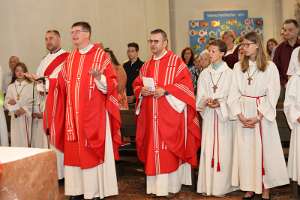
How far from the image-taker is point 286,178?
557 centimetres

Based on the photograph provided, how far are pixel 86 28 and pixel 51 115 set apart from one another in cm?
113

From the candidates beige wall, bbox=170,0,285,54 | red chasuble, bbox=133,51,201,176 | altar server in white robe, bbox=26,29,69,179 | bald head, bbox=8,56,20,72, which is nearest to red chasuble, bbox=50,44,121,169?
altar server in white robe, bbox=26,29,69,179

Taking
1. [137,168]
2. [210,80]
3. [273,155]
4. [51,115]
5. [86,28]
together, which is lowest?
[137,168]

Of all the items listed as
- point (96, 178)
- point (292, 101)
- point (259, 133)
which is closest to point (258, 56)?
point (292, 101)

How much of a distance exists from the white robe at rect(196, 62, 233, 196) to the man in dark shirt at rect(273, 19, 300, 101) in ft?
4.61

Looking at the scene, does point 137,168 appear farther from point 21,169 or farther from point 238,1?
point 238,1

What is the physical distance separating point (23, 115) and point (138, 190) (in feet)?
Answer: 8.78

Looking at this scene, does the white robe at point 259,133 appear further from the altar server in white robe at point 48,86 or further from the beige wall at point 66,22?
the beige wall at point 66,22

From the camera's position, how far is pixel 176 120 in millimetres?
5930

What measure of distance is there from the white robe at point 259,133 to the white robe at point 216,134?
206 millimetres

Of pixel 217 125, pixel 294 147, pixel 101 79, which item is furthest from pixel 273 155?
pixel 101 79

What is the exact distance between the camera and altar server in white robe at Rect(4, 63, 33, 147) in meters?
8.08

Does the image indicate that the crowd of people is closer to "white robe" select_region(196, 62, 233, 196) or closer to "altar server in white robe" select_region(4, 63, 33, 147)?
"white robe" select_region(196, 62, 233, 196)

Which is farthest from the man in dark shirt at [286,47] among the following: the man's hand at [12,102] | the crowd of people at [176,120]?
the man's hand at [12,102]
